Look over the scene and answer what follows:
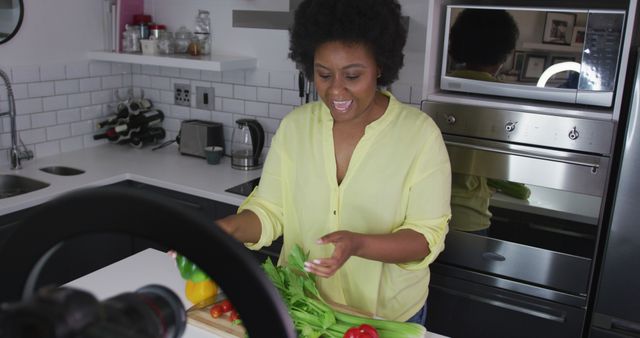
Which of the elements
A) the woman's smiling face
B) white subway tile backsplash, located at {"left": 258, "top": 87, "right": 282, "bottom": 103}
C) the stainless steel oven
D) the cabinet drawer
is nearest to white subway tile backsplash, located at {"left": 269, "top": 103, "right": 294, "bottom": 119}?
white subway tile backsplash, located at {"left": 258, "top": 87, "right": 282, "bottom": 103}

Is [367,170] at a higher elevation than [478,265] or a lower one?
higher

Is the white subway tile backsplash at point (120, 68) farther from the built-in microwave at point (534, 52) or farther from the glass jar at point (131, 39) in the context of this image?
the built-in microwave at point (534, 52)

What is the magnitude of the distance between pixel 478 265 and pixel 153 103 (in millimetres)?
2055

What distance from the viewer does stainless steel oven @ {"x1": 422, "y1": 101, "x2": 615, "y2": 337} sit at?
2.03 metres

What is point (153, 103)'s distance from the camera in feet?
11.1

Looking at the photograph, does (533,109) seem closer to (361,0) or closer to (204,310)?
(361,0)

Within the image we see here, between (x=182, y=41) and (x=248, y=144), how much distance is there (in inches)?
26.3

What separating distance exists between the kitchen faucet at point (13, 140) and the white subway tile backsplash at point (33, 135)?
39 mm

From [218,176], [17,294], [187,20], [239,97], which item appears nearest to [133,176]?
[218,176]

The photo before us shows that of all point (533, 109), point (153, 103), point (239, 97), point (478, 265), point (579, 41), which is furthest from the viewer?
point (153, 103)

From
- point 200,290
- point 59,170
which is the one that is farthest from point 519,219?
point 59,170

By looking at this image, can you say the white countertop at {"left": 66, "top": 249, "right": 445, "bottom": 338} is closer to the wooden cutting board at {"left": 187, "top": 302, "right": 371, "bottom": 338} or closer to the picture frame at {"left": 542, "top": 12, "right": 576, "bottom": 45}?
the wooden cutting board at {"left": 187, "top": 302, "right": 371, "bottom": 338}

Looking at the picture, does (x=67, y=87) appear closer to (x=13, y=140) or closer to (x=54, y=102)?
(x=54, y=102)

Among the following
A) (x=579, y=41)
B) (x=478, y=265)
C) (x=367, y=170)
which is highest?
(x=579, y=41)
